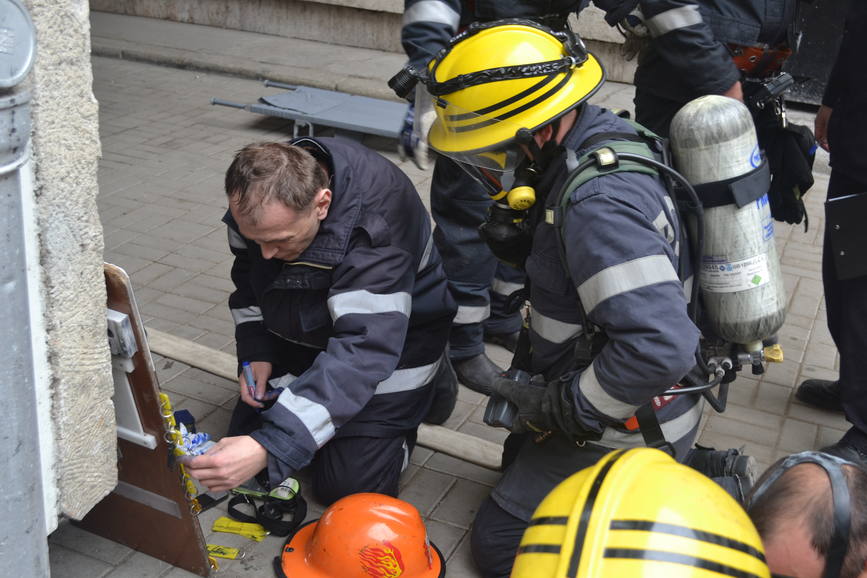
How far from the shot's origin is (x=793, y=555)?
1.71m

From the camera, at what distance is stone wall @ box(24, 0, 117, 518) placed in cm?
222

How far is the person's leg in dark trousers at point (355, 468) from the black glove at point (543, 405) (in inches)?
20.9

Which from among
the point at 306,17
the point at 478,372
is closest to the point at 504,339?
the point at 478,372

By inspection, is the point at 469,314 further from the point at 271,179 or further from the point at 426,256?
the point at 271,179

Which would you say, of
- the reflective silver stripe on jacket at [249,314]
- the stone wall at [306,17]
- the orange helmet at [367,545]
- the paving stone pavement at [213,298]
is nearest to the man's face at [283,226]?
the reflective silver stripe on jacket at [249,314]

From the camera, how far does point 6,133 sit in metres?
1.83

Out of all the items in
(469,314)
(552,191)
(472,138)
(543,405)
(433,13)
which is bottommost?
(469,314)

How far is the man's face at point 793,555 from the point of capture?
1.68m

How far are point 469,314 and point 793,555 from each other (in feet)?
8.35

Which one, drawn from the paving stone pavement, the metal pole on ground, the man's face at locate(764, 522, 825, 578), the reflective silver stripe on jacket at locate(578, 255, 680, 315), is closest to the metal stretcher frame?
the paving stone pavement

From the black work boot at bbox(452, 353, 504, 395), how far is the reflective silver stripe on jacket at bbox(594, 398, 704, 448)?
120 centimetres

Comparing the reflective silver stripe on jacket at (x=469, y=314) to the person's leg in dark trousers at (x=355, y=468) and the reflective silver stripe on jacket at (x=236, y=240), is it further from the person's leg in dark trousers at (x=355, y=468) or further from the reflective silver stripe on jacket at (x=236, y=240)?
the reflective silver stripe on jacket at (x=236, y=240)

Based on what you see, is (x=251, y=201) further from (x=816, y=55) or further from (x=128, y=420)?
(x=816, y=55)

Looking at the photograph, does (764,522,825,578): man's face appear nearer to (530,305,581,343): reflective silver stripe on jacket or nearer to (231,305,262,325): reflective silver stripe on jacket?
(530,305,581,343): reflective silver stripe on jacket
